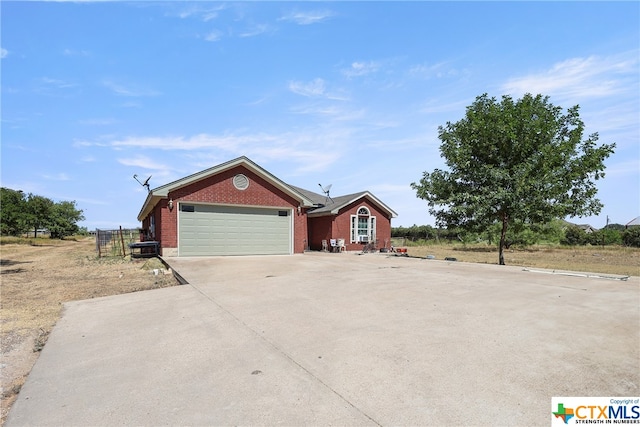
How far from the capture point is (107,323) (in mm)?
5527

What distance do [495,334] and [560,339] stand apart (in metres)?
0.76

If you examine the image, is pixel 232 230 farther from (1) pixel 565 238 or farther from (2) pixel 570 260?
(1) pixel 565 238

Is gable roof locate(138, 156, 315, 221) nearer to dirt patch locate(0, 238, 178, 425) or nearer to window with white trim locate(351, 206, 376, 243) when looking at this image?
dirt patch locate(0, 238, 178, 425)

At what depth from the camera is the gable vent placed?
17261 millimetres

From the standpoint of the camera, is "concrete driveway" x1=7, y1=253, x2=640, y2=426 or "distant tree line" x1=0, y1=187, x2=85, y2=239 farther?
"distant tree line" x1=0, y1=187, x2=85, y2=239

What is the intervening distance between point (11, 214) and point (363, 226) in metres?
40.4

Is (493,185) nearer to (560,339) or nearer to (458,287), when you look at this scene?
(458,287)

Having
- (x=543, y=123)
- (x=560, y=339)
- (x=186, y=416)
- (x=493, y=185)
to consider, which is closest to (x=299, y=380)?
(x=186, y=416)

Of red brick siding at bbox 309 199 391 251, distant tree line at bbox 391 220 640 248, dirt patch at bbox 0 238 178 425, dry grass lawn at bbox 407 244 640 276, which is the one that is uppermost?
red brick siding at bbox 309 199 391 251

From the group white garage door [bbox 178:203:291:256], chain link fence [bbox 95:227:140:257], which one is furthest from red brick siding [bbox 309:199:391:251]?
chain link fence [bbox 95:227:140:257]

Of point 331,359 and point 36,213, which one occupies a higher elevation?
point 36,213

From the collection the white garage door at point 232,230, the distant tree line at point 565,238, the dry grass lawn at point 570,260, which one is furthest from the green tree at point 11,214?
the distant tree line at point 565,238

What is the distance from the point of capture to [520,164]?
14.8 metres

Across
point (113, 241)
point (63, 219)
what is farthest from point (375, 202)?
point (63, 219)
